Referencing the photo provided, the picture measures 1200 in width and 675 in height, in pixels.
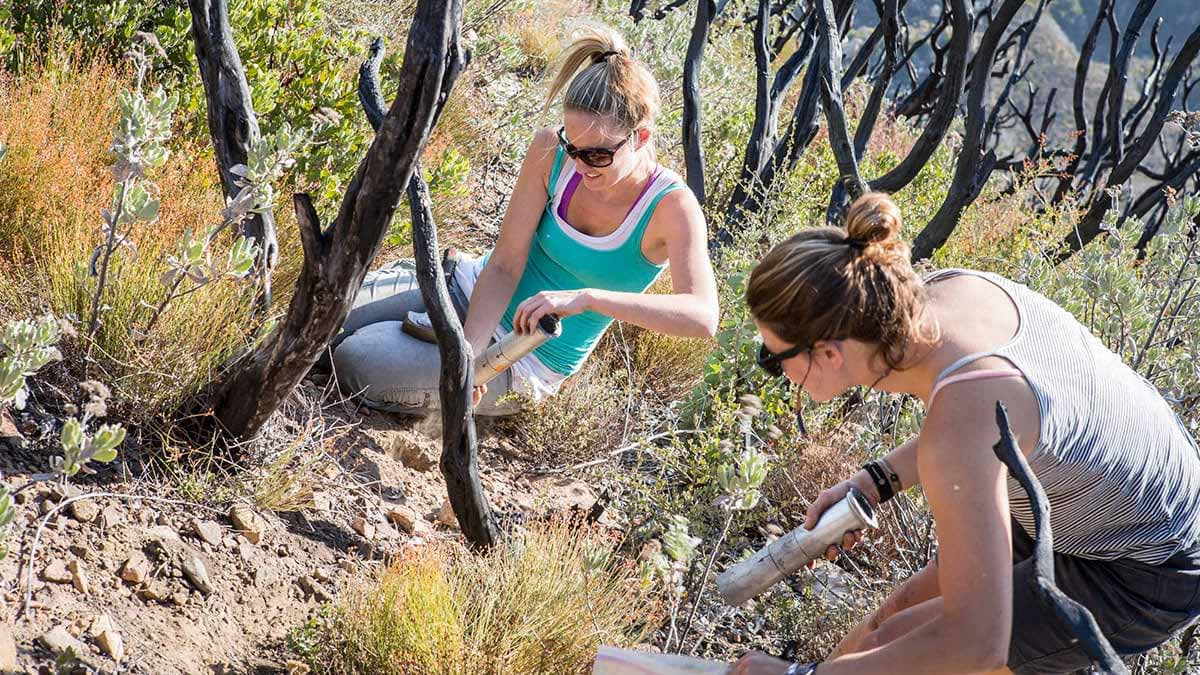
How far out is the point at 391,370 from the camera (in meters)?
3.55

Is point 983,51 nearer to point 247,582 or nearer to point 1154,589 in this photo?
point 1154,589

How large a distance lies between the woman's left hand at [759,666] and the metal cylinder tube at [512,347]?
1.02 metres

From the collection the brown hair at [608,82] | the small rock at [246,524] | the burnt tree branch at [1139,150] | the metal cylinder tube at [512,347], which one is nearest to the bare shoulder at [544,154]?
the brown hair at [608,82]

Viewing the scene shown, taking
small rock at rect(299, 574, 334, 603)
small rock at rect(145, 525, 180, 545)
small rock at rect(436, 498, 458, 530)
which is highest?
small rock at rect(145, 525, 180, 545)

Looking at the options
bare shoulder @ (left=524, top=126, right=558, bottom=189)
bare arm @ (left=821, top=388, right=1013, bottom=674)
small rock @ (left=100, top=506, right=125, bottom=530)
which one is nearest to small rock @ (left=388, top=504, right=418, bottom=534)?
small rock @ (left=100, top=506, right=125, bottom=530)

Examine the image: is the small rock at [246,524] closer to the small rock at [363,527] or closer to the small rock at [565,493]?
the small rock at [363,527]

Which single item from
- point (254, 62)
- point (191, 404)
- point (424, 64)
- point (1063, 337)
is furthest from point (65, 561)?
point (254, 62)

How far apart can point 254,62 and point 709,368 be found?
2109mm

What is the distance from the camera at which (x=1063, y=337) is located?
1985 mm

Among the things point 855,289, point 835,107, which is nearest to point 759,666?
point 855,289

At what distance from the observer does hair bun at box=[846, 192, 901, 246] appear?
1881 millimetres

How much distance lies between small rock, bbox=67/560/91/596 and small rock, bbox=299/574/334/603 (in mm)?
526

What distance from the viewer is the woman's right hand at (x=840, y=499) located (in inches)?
91.9

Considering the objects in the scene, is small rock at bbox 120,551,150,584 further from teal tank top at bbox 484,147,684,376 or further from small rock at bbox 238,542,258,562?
teal tank top at bbox 484,147,684,376
